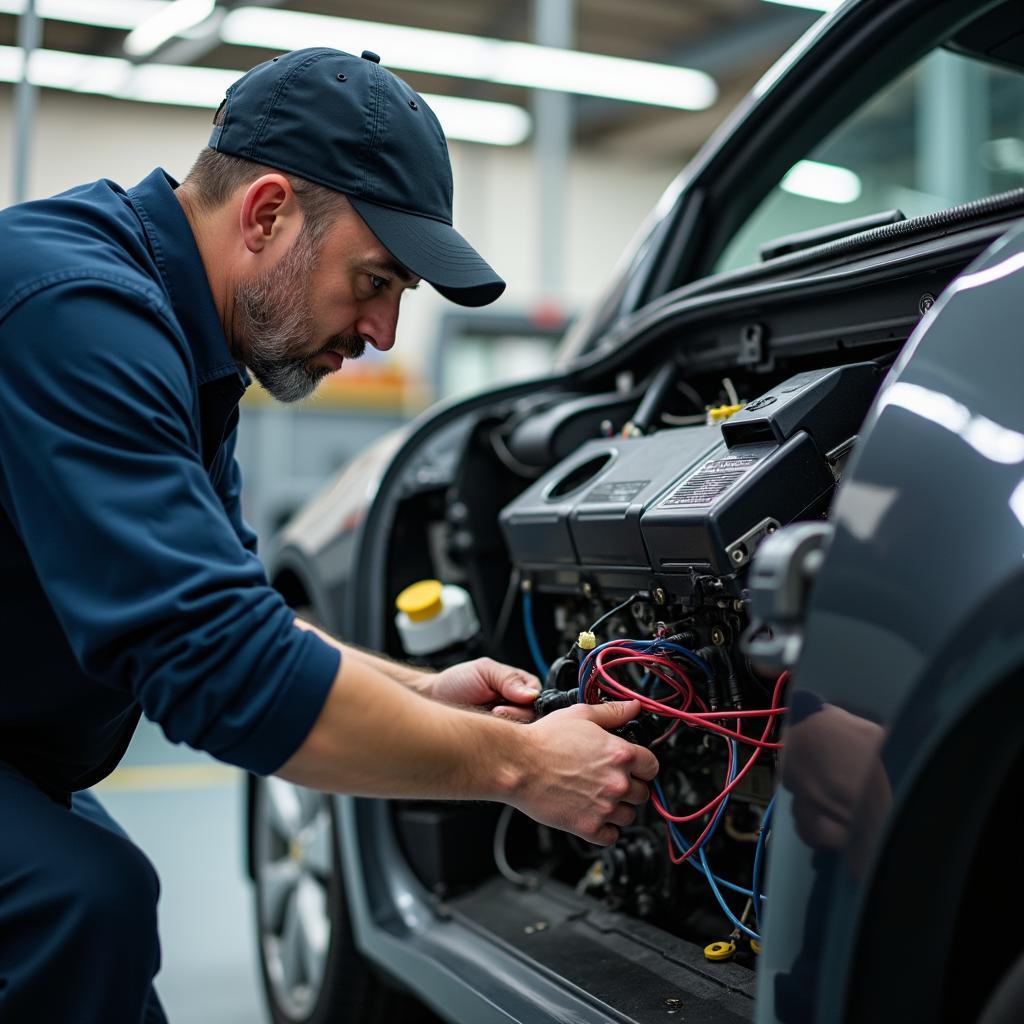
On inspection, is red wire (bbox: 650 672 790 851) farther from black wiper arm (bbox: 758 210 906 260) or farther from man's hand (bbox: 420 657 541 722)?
black wiper arm (bbox: 758 210 906 260)

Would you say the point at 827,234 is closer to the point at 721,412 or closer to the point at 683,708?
the point at 721,412

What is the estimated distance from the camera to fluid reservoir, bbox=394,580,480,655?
6.22ft

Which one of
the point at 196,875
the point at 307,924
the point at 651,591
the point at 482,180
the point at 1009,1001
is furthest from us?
the point at 482,180

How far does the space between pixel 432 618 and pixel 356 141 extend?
2.80ft

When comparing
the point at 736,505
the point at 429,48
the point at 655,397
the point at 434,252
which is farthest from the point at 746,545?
the point at 429,48

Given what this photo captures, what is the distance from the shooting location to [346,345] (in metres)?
1.44

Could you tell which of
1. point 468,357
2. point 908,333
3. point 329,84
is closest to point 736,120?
point 908,333

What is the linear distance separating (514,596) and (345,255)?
0.78 m

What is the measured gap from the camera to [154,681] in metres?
1.04

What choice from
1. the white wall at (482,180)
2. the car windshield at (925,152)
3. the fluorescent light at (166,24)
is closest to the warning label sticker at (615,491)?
the car windshield at (925,152)

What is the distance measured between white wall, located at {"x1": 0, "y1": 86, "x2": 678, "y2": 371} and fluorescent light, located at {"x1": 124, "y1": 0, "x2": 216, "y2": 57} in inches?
56.9

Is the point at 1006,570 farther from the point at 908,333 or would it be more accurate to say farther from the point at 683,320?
the point at 683,320

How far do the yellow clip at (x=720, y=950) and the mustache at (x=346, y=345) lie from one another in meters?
0.86

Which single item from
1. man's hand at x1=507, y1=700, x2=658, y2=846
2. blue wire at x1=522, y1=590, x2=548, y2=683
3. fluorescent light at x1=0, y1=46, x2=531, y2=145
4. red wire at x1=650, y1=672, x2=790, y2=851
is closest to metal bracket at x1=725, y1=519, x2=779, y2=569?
red wire at x1=650, y1=672, x2=790, y2=851
